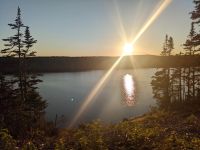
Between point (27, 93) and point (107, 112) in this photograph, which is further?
point (107, 112)

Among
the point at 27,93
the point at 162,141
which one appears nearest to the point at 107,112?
the point at 27,93

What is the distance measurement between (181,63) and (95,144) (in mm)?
54846

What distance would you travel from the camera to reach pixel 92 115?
77938mm

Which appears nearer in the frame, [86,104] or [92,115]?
[92,115]

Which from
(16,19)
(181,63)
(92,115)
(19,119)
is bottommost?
(92,115)

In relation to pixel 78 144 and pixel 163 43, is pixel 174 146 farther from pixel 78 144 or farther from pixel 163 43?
pixel 163 43

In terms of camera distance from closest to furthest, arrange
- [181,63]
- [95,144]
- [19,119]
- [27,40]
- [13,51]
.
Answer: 1. [95,144]
2. [19,119]
3. [13,51]
4. [27,40]
5. [181,63]

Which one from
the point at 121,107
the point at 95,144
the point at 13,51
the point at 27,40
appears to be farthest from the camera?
the point at 121,107

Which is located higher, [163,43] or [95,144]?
[163,43]

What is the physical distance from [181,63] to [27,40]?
32.5m

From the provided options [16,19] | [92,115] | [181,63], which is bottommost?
[92,115]

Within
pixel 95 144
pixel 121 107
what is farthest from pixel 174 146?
pixel 121 107

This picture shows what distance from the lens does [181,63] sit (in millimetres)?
62625

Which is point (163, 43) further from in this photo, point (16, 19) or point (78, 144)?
point (78, 144)
